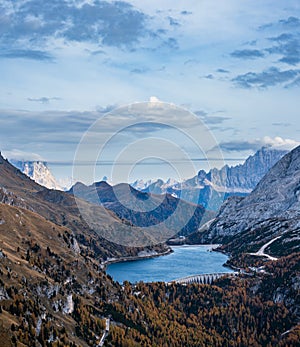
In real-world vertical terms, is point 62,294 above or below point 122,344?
above

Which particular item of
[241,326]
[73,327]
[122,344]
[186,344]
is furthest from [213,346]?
[73,327]

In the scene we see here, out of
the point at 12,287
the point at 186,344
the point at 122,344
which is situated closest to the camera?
the point at 12,287

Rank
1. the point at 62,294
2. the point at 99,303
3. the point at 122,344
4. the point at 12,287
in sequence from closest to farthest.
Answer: the point at 12,287 < the point at 122,344 < the point at 62,294 < the point at 99,303

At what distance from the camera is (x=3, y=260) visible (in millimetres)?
150875

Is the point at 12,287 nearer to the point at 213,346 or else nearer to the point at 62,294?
the point at 62,294

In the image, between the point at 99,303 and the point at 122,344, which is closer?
the point at 122,344

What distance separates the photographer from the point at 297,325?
18725 cm

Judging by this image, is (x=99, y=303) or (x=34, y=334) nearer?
(x=34, y=334)

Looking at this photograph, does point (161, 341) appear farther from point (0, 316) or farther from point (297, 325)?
point (0, 316)

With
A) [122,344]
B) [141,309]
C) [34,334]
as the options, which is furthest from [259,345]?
[34,334]

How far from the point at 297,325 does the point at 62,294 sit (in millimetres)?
95407

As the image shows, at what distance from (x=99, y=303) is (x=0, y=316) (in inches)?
2875

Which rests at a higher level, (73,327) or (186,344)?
(73,327)

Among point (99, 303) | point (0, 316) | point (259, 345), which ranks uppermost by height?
point (0, 316)
